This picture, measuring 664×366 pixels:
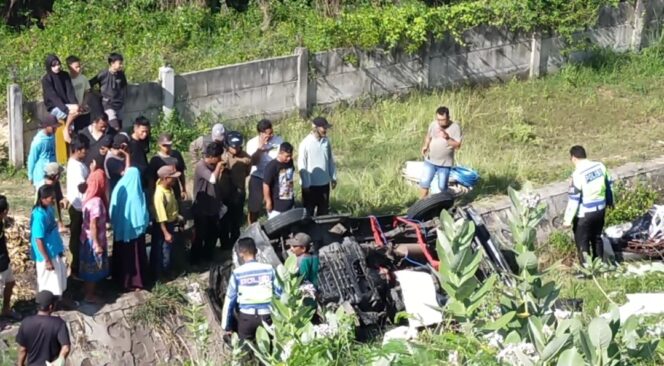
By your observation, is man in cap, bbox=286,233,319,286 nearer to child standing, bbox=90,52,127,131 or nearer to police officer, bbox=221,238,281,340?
police officer, bbox=221,238,281,340

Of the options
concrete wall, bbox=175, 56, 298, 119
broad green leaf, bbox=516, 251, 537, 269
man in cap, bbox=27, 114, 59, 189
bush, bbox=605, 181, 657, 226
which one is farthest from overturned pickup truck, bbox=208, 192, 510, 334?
broad green leaf, bbox=516, 251, 537, 269

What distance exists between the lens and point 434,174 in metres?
13.6

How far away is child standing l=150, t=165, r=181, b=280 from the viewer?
11297mm

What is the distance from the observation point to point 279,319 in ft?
17.0

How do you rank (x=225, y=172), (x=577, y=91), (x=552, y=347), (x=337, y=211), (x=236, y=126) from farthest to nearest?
(x=577, y=91), (x=236, y=126), (x=337, y=211), (x=225, y=172), (x=552, y=347)

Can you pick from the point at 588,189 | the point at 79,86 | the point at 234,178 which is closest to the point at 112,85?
the point at 79,86

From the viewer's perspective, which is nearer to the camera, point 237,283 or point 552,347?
point 552,347

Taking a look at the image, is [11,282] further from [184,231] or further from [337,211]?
[337,211]

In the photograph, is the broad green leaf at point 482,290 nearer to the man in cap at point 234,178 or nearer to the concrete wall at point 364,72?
the man in cap at point 234,178

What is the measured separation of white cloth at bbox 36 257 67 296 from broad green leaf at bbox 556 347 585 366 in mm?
7188

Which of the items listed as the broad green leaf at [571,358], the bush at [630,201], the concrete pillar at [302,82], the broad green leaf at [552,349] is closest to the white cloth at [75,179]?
the concrete pillar at [302,82]

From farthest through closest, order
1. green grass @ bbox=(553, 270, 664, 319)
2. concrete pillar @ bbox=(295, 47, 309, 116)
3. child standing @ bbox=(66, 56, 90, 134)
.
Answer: concrete pillar @ bbox=(295, 47, 309, 116), child standing @ bbox=(66, 56, 90, 134), green grass @ bbox=(553, 270, 664, 319)

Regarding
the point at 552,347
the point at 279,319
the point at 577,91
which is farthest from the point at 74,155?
Result: the point at 577,91

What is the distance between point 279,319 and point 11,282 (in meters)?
6.00
